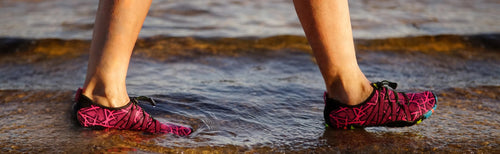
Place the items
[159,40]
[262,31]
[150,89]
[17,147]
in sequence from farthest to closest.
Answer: [262,31] < [159,40] < [150,89] < [17,147]

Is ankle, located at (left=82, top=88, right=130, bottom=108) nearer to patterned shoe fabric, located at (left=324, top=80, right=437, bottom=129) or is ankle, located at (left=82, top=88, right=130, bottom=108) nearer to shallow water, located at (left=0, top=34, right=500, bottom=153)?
shallow water, located at (left=0, top=34, right=500, bottom=153)

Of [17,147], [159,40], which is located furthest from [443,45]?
[17,147]

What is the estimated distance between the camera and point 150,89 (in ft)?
9.67

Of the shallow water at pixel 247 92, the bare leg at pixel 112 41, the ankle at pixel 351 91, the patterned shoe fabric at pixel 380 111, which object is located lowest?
the shallow water at pixel 247 92

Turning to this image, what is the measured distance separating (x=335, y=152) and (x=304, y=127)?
346mm

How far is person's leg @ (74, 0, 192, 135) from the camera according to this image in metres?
1.84

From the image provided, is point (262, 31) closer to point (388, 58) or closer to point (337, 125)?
point (388, 58)

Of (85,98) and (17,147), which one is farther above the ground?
(85,98)

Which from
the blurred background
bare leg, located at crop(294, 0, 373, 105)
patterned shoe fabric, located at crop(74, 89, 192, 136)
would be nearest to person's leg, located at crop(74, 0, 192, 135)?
patterned shoe fabric, located at crop(74, 89, 192, 136)

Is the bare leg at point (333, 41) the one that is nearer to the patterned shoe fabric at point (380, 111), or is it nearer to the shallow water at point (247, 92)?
the patterned shoe fabric at point (380, 111)

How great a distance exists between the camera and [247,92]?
2885mm

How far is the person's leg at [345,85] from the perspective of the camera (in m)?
1.97

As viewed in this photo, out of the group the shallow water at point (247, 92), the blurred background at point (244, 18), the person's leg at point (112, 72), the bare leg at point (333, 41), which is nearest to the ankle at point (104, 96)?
the person's leg at point (112, 72)

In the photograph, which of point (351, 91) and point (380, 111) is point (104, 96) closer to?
point (351, 91)
